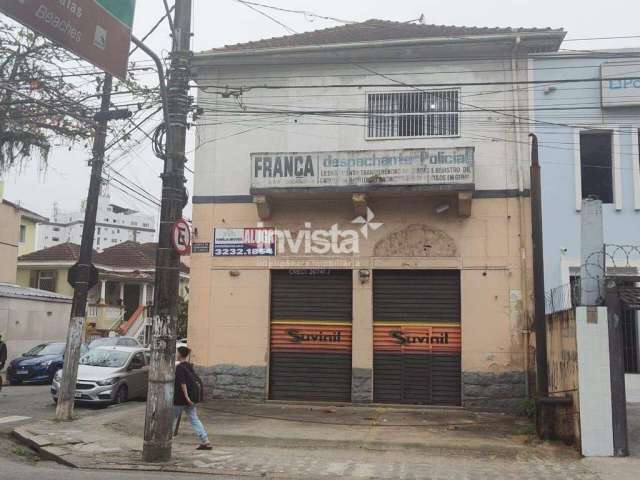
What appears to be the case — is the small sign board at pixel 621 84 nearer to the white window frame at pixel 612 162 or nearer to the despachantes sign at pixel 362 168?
the white window frame at pixel 612 162

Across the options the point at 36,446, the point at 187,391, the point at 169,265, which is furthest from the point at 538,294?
the point at 36,446

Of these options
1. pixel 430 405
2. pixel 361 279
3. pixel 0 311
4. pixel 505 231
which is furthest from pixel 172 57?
pixel 0 311

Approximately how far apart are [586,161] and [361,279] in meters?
5.79

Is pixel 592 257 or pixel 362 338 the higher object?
pixel 592 257

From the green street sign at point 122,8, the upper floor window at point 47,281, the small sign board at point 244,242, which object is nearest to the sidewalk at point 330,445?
the small sign board at point 244,242

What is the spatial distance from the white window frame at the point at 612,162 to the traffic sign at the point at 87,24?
1084 centimetres

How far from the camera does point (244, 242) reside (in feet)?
52.9

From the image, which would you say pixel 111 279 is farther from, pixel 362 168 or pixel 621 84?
pixel 621 84

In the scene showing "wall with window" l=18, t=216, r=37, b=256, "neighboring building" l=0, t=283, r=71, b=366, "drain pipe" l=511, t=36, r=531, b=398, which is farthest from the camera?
"wall with window" l=18, t=216, r=37, b=256

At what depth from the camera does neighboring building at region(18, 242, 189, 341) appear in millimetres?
37969

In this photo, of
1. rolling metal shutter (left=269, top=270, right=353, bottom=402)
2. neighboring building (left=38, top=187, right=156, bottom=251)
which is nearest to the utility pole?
rolling metal shutter (left=269, top=270, right=353, bottom=402)

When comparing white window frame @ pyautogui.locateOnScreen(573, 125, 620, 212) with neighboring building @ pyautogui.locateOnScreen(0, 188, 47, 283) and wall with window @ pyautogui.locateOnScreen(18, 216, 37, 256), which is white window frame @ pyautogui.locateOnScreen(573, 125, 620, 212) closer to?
neighboring building @ pyautogui.locateOnScreen(0, 188, 47, 283)

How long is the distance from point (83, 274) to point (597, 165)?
11.7m

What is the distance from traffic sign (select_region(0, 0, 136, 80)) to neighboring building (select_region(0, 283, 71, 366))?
2492 cm
